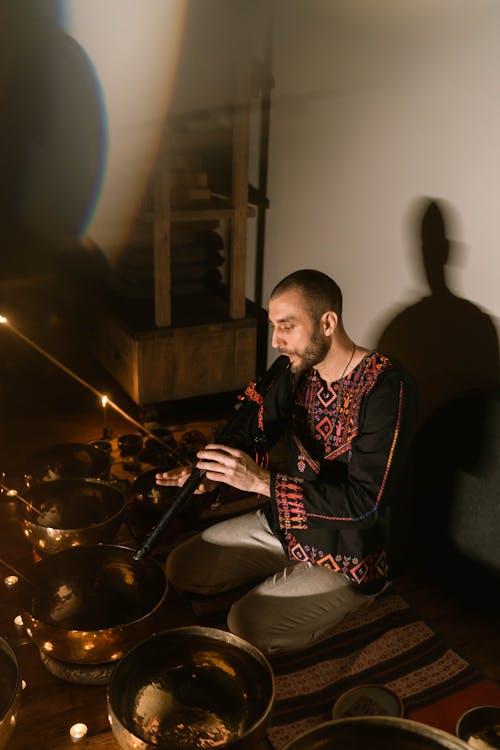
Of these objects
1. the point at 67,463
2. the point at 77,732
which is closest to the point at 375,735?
the point at 77,732

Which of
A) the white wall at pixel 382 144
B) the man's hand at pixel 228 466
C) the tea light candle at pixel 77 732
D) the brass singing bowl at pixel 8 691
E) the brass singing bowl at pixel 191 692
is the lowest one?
the tea light candle at pixel 77 732

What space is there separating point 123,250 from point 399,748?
3.26 metres

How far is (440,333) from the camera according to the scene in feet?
8.73

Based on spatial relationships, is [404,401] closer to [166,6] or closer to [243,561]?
[243,561]

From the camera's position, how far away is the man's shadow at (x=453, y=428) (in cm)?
238

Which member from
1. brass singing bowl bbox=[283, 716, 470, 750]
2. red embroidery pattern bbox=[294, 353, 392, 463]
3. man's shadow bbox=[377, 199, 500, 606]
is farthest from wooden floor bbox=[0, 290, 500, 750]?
red embroidery pattern bbox=[294, 353, 392, 463]

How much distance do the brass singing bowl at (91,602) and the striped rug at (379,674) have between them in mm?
578

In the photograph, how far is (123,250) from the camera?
4.02m

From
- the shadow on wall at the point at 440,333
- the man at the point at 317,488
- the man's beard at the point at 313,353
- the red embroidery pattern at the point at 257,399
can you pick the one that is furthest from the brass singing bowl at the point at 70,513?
the shadow on wall at the point at 440,333

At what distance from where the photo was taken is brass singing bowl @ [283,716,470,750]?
1.21 metres

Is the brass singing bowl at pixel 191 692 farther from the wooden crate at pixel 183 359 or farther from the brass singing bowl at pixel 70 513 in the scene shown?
the wooden crate at pixel 183 359

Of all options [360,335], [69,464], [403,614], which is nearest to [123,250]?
[360,335]

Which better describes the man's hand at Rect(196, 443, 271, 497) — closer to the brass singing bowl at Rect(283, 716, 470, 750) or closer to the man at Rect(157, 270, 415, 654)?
the man at Rect(157, 270, 415, 654)

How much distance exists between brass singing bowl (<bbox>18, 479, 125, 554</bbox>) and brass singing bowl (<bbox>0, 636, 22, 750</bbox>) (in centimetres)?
39
